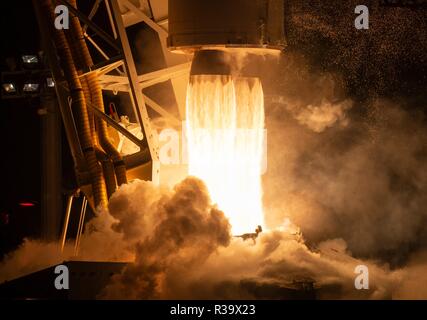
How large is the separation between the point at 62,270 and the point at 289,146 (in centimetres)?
770

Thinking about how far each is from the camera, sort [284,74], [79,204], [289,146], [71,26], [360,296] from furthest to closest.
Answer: [79,204]
[289,146]
[284,74]
[71,26]
[360,296]

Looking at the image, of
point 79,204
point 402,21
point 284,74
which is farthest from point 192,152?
point 79,204

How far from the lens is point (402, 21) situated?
63.1 ft

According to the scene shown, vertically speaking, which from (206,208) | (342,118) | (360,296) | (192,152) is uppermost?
(342,118)

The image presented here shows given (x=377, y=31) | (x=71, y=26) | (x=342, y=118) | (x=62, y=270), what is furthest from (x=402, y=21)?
(x=62, y=270)

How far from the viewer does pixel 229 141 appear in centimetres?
1471

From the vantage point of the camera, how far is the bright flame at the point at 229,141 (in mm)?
14336

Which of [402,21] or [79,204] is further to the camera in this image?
[79,204]

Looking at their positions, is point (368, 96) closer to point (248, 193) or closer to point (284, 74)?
point (284, 74)

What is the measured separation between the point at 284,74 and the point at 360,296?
6203 millimetres

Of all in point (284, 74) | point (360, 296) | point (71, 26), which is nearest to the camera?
point (360, 296)

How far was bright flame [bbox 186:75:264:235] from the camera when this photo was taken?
14336mm

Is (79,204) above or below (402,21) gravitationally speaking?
below

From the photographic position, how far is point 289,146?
19.7m
